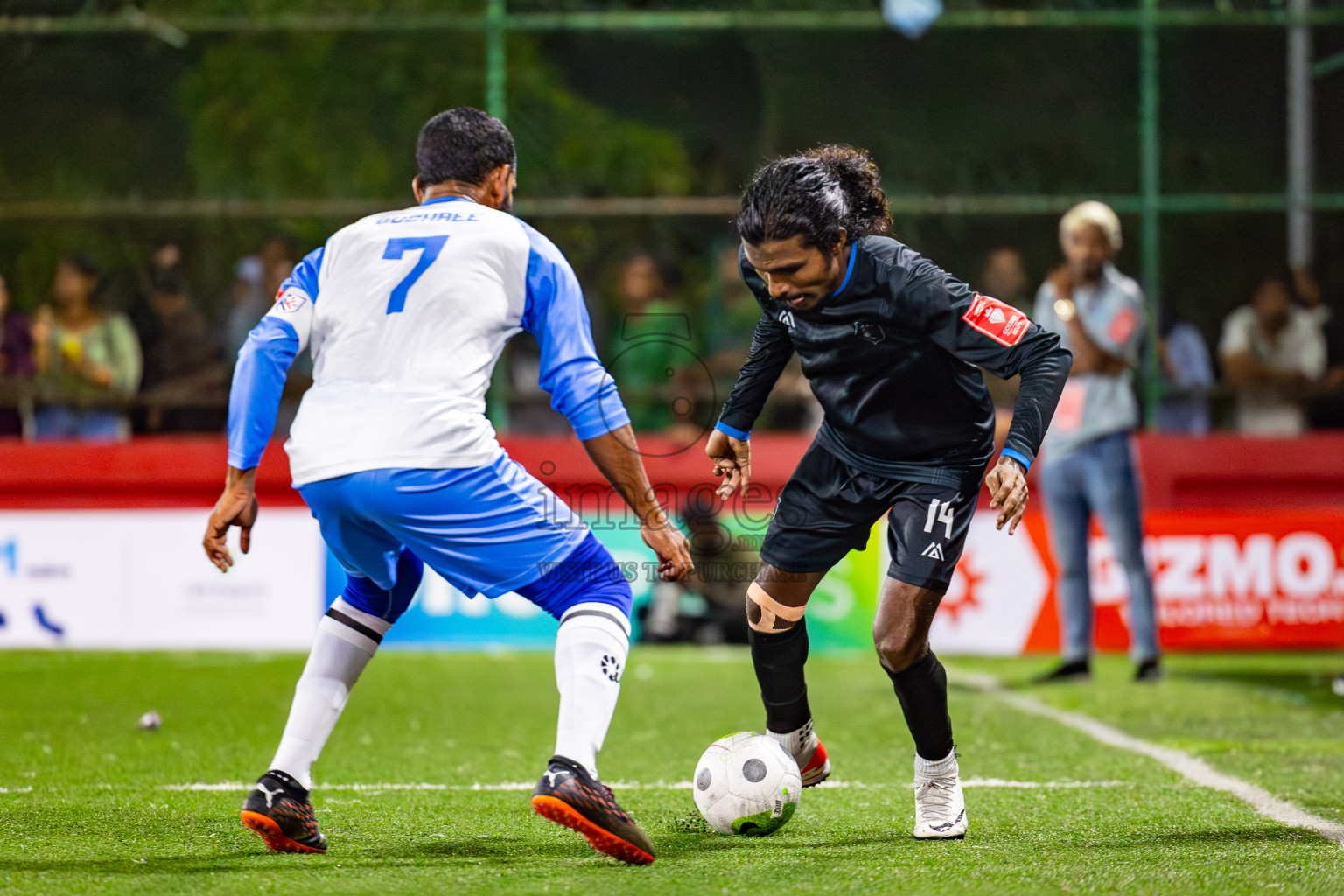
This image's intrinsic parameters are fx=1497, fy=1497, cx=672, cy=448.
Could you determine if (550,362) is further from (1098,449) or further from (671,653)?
(671,653)

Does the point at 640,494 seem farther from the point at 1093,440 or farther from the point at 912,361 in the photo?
the point at 1093,440

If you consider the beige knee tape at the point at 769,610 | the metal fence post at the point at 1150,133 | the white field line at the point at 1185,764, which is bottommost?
the white field line at the point at 1185,764

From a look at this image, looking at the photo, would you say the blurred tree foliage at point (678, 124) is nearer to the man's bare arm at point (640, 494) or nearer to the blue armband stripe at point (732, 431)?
the blue armband stripe at point (732, 431)

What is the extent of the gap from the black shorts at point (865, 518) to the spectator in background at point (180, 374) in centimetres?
691

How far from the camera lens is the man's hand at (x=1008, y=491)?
365 centimetres

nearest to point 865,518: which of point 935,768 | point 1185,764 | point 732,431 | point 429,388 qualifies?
point 732,431

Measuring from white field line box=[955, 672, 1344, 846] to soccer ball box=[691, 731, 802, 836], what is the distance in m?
1.40

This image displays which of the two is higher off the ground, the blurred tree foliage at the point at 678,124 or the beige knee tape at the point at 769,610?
the blurred tree foliage at the point at 678,124

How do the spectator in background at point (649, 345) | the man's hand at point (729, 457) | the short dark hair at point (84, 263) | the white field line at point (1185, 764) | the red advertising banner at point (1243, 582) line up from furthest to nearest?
the short dark hair at point (84, 263) → the spectator in background at point (649, 345) → the red advertising banner at point (1243, 582) → the man's hand at point (729, 457) → the white field line at point (1185, 764)

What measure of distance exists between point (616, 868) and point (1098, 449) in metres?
4.90

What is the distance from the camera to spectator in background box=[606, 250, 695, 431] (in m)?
10.2

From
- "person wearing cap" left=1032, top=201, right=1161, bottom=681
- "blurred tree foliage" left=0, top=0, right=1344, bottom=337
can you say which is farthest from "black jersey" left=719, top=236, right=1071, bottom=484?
"blurred tree foliage" left=0, top=0, right=1344, bottom=337

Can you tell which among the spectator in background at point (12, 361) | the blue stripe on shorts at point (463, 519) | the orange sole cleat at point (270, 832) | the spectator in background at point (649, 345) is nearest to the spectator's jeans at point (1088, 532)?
the spectator in background at point (649, 345)

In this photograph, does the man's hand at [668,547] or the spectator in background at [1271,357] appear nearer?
the man's hand at [668,547]
